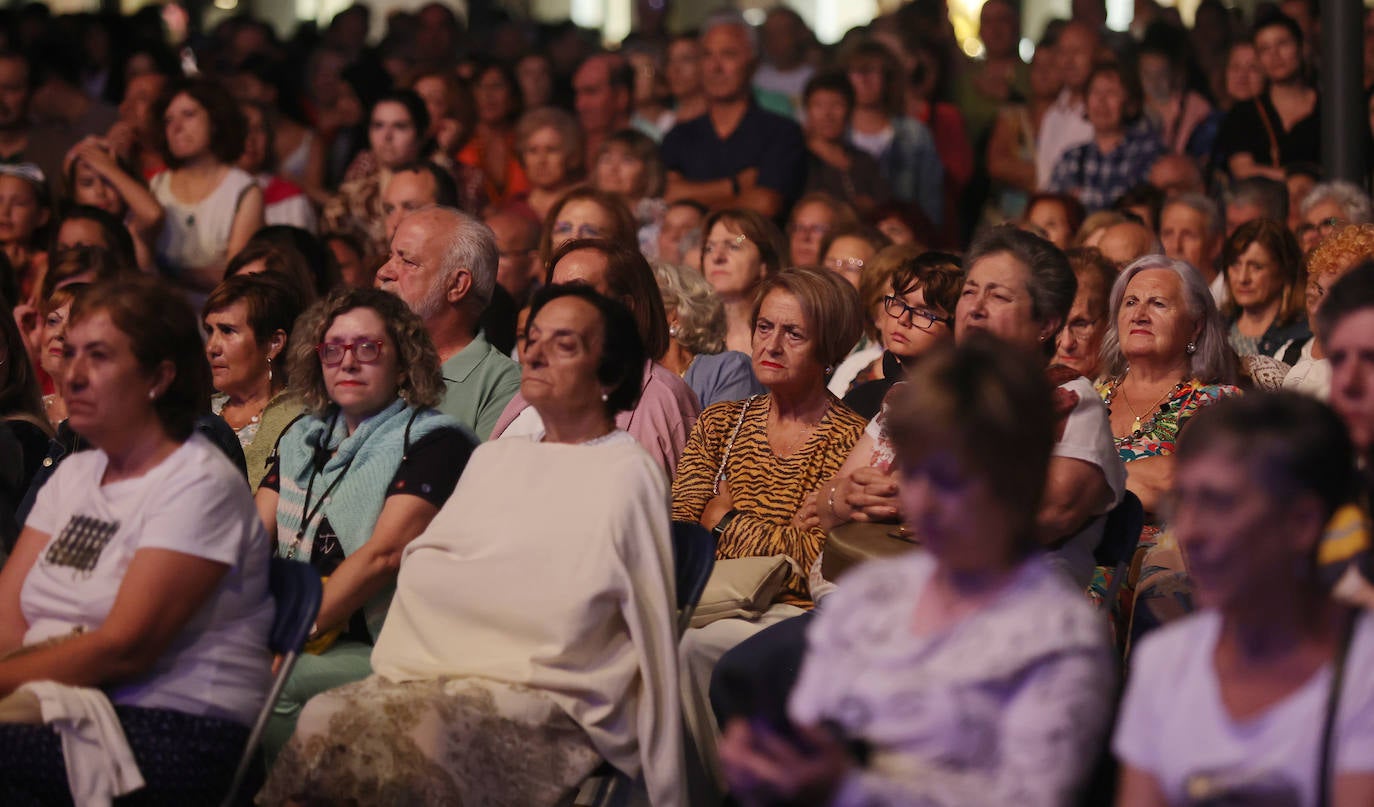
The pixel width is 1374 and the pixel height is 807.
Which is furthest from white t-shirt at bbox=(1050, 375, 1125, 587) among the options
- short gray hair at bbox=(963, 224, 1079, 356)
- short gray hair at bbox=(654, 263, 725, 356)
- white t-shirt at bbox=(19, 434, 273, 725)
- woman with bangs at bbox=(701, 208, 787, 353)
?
woman with bangs at bbox=(701, 208, 787, 353)

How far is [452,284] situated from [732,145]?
3.14 meters

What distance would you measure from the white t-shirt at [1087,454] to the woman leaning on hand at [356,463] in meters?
1.40

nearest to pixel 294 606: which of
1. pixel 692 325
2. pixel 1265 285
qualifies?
pixel 692 325

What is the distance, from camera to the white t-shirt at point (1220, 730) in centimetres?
215

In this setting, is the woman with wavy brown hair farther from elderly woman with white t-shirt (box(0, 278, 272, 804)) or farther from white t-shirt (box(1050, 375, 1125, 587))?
Result: elderly woman with white t-shirt (box(0, 278, 272, 804))

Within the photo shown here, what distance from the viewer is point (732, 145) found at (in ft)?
26.4

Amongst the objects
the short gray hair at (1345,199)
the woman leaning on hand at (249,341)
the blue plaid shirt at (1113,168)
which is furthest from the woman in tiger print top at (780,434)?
the blue plaid shirt at (1113,168)

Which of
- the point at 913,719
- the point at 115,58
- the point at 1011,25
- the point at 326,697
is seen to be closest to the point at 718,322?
the point at 326,697

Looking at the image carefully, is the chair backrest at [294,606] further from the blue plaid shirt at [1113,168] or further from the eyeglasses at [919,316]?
the blue plaid shirt at [1113,168]

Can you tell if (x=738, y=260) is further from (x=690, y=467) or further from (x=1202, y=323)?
(x=1202, y=323)

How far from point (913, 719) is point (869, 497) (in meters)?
1.57

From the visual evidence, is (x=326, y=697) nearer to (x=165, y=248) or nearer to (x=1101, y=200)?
(x=165, y=248)

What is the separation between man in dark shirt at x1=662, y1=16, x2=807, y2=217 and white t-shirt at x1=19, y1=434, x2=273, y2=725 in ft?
15.5

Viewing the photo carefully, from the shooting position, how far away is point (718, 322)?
5.61 meters
